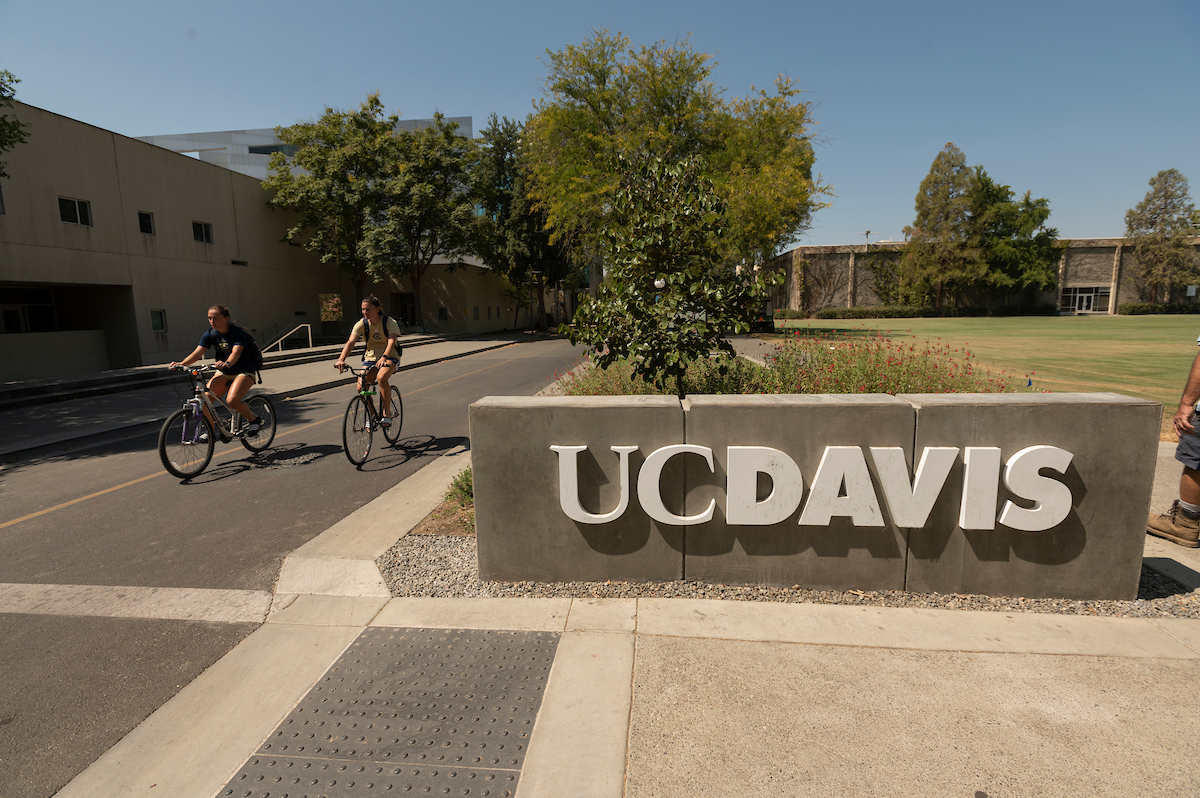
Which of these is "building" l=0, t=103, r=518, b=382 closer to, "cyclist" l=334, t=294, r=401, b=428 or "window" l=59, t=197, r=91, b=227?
"window" l=59, t=197, r=91, b=227

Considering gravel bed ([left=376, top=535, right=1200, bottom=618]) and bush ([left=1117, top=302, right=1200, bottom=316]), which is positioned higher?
bush ([left=1117, top=302, right=1200, bottom=316])

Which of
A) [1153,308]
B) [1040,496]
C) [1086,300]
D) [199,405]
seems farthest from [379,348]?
[1153,308]

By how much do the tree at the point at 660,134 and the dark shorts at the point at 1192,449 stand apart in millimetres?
22184

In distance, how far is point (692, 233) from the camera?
6441 mm

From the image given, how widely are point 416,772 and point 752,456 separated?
244 centimetres

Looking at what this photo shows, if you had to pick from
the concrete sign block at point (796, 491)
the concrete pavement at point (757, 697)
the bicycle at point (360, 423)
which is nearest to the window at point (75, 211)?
the bicycle at point (360, 423)

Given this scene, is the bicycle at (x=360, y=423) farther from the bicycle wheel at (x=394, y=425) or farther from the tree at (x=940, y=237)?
the tree at (x=940, y=237)

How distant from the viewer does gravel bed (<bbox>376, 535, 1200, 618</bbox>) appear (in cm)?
367

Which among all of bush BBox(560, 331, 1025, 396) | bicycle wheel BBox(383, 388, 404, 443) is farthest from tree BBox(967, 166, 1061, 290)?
bicycle wheel BBox(383, 388, 404, 443)

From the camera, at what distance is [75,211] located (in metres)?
20.0

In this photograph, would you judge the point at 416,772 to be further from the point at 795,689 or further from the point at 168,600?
the point at 168,600

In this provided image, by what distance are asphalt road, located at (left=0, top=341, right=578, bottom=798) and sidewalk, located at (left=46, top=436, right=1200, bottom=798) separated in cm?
28

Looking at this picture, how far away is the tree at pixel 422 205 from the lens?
103ft

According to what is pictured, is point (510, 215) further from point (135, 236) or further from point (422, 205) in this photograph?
point (135, 236)
